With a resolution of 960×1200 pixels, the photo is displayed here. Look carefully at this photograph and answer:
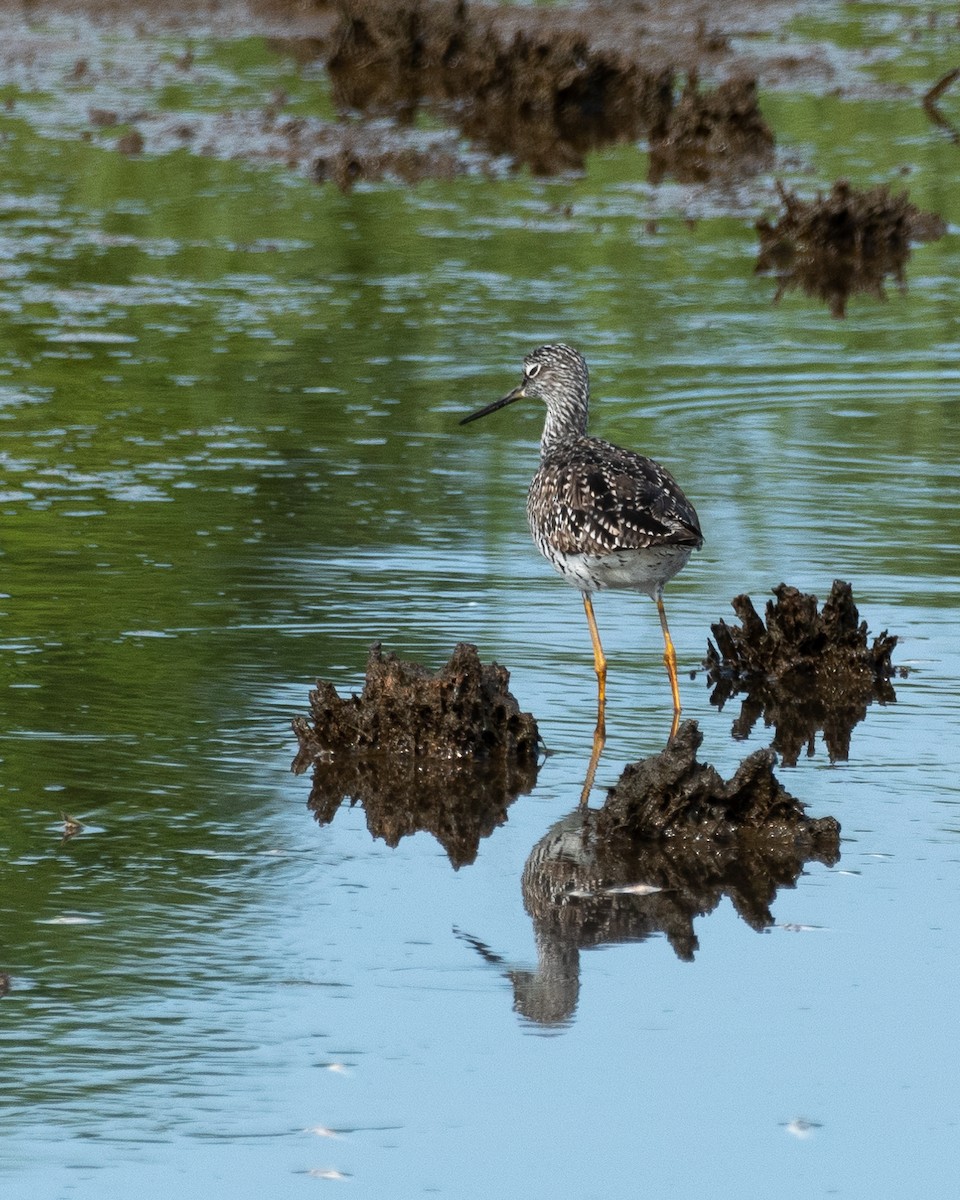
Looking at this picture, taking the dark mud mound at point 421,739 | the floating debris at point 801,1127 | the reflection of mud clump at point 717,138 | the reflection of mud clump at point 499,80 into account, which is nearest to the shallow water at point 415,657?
the floating debris at point 801,1127

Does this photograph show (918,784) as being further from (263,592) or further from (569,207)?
(569,207)

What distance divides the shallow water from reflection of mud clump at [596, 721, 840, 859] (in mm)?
223

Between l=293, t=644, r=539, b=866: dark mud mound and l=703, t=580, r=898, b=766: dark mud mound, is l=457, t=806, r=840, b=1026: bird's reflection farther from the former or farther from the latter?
l=703, t=580, r=898, b=766: dark mud mound

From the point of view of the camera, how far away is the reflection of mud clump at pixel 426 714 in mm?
8461

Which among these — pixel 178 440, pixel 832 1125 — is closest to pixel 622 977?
pixel 832 1125

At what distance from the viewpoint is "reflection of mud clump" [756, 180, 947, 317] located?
701 inches

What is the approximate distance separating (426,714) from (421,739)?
11 centimetres

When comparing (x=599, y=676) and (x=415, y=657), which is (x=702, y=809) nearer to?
(x=599, y=676)

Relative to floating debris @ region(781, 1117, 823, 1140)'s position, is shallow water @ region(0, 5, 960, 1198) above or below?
below

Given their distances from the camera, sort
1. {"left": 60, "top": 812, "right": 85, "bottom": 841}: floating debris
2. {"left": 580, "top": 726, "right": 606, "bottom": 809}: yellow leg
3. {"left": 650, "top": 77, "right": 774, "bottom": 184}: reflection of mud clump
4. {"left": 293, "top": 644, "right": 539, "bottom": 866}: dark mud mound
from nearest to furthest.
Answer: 1. {"left": 60, "top": 812, "right": 85, "bottom": 841}: floating debris
2. {"left": 580, "top": 726, "right": 606, "bottom": 809}: yellow leg
3. {"left": 293, "top": 644, "right": 539, "bottom": 866}: dark mud mound
4. {"left": 650, "top": 77, "right": 774, "bottom": 184}: reflection of mud clump

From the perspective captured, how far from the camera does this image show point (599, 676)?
9.25 metres

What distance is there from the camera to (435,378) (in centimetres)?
1452

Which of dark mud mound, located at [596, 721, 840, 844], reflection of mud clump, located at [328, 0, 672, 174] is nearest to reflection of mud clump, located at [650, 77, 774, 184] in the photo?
reflection of mud clump, located at [328, 0, 672, 174]

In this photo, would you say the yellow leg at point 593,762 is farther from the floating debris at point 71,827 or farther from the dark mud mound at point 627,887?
the floating debris at point 71,827
